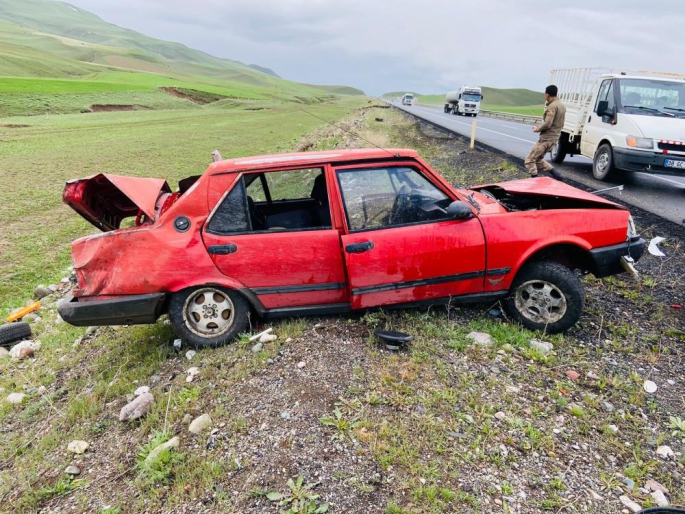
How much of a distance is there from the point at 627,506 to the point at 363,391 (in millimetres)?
1777

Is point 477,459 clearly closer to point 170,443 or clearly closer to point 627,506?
point 627,506

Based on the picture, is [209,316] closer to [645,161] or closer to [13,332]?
[13,332]

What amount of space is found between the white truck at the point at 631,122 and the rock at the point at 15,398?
33.0 ft

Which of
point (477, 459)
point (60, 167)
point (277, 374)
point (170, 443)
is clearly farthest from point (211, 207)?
point (60, 167)

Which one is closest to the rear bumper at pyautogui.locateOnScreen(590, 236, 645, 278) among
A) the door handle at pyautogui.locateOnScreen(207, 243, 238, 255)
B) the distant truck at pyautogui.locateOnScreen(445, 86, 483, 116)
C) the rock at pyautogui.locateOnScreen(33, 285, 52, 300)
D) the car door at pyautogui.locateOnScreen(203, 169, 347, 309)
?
the car door at pyautogui.locateOnScreen(203, 169, 347, 309)

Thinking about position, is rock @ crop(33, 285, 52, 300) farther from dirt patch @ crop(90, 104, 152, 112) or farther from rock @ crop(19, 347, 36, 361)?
dirt patch @ crop(90, 104, 152, 112)

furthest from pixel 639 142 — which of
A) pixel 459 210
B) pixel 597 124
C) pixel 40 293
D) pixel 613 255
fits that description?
pixel 40 293

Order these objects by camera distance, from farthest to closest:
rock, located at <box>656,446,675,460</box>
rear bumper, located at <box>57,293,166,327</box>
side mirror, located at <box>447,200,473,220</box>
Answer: rear bumper, located at <box>57,293,166,327</box> → side mirror, located at <box>447,200,473,220</box> → rock, located at <box>656,446,675,460</box>

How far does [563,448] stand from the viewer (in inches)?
111

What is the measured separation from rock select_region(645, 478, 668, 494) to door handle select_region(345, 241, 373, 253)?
2456 mm

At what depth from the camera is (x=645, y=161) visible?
801 centimetres

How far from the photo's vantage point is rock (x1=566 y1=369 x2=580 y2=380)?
3.49m

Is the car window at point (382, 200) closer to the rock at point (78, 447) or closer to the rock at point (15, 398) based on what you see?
the rock at point (78, 447)

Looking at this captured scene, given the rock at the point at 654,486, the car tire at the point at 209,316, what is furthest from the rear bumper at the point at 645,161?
the car tire at the point at 209,316
